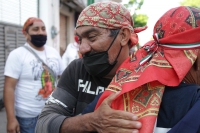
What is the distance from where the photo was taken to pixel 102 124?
1.22 meters

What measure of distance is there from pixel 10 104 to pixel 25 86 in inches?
10.8

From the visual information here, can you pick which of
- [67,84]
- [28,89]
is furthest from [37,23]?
[67,84]

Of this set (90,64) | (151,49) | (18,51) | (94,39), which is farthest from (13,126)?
(151,49)

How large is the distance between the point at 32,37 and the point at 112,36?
6.09ft

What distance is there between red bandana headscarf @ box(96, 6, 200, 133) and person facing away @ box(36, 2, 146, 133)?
0.34 meters

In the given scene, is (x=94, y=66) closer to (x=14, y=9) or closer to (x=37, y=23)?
(x=37, y=23)

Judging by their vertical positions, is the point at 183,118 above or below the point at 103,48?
below

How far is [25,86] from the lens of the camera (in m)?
2.89

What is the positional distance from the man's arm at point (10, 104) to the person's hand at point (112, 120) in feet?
6.02

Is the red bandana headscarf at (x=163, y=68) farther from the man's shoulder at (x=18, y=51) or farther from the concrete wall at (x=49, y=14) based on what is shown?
the concrete wall at (x=49, y=14)

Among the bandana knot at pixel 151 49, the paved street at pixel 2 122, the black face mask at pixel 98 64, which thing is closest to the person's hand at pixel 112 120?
the bandana knot at pixel 151 49

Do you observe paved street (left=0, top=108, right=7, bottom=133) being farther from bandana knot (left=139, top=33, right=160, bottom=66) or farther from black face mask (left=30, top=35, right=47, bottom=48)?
bandana knot (left=139, top=33, right=160, bottom=66)

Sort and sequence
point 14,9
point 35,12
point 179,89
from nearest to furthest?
1. point 179,89
2. point 14,9
3. point 35,12

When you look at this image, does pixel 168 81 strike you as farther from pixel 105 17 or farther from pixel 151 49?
pixel 105 17
